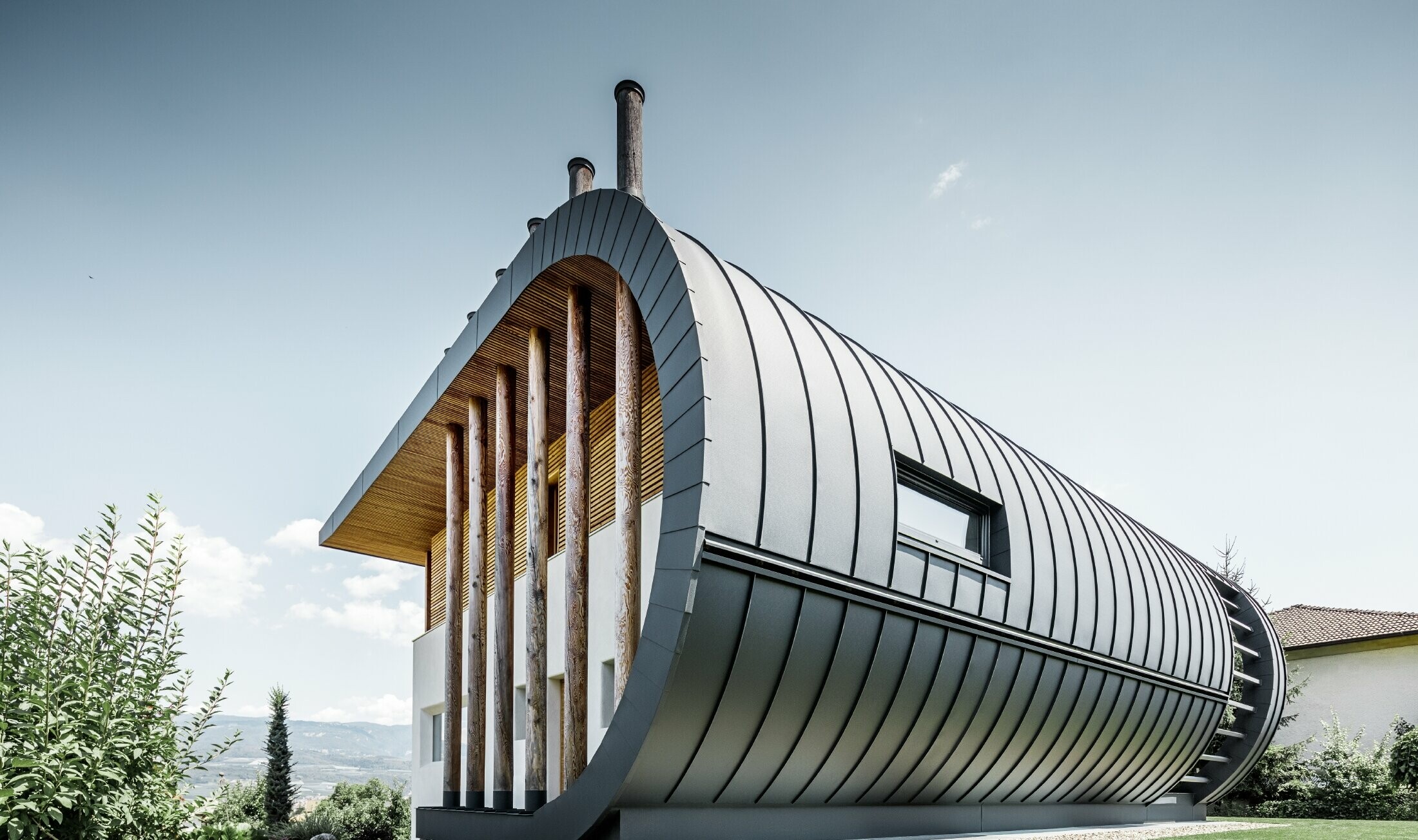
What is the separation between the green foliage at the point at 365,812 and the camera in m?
23.6

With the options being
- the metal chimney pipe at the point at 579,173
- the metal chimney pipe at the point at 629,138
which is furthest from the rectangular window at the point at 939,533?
the metal chimney pipe at the point at 579,173

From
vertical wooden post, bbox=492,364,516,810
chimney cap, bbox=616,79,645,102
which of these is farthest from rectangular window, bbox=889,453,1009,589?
vertical wooden post, bbox=492,364,516,810

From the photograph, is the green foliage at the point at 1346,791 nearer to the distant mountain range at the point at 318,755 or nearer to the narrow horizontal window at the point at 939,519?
the narrow horizontal window at the point at 939,519

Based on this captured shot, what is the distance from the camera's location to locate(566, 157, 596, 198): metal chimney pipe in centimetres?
1104

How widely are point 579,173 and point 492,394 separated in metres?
2.97

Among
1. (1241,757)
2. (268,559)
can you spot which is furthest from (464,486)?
(268,559)

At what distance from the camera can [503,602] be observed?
10430 mm

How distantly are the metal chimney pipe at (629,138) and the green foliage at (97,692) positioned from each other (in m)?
5.89

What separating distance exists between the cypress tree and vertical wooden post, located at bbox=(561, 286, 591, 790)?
24.4 metres

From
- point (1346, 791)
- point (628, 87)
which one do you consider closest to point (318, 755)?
point (1346, 791)

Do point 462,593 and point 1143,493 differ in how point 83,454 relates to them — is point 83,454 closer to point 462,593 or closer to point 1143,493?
point 462,593

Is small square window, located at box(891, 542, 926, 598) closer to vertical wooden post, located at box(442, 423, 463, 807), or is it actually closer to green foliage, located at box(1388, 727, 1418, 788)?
vertical wooden post, located at box(442, 423, 463, 807)

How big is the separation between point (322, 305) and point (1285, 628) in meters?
31.1

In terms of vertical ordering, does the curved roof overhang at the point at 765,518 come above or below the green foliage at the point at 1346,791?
above
